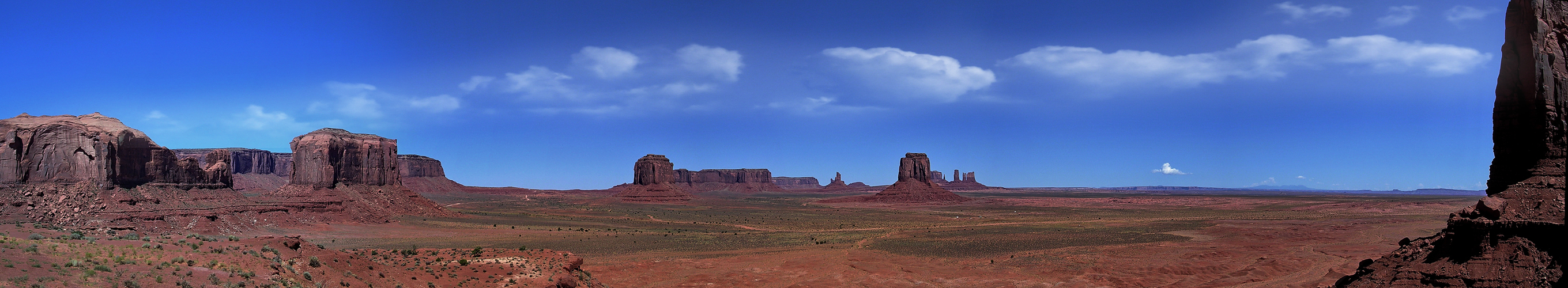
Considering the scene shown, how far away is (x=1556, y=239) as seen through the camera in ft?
37.6

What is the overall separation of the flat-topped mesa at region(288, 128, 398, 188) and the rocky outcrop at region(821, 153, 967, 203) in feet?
245

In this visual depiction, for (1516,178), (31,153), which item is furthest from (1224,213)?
(31,153)

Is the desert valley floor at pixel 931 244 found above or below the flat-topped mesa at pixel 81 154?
below

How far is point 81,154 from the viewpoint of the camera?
33000 mm

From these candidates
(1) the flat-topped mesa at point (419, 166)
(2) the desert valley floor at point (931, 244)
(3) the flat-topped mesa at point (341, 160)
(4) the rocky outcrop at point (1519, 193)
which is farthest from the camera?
(1) the flat-topped mesa at point (419, 166)

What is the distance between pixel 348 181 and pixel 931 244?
49.1m

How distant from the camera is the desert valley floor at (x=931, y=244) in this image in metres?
26.0

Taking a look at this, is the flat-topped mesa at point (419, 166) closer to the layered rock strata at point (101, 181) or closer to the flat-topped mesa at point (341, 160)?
the flat-topped mesa at point (341, 160)

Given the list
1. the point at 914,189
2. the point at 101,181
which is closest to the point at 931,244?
the point at 101,181

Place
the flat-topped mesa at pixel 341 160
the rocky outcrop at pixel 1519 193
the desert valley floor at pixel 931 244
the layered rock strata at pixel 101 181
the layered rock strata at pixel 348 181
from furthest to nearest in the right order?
the flat-topped mesa at pixel 341 160
the layered rock strata at pixel 348 181
the layered rock strata at pixel 101 181
the desert valley floor at pixel 931 244
the rocky outcrop at pixel 1519 193

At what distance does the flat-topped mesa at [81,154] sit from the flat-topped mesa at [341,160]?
15.2 metres

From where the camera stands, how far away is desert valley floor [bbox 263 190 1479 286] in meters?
26.0

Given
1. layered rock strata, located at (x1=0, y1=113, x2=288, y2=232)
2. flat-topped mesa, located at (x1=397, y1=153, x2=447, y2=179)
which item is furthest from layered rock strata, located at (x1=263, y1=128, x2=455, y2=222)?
flat-topped mesa, located at (x1=397, y1=153, x2=447, y2=179)

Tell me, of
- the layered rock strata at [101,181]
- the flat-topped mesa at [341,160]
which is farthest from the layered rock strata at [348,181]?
the layered rock strata at [101,181]
